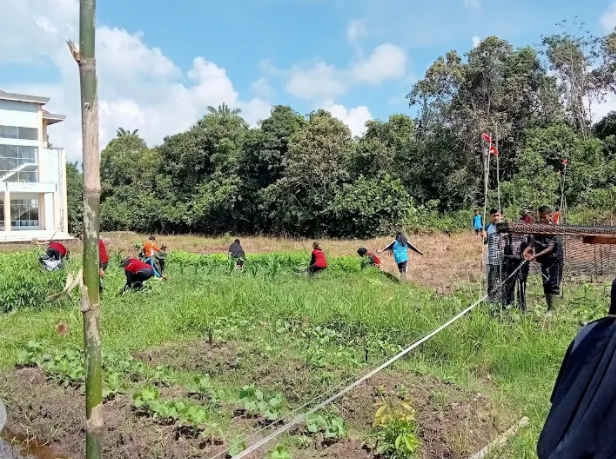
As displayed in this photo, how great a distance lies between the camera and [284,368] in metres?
5.91

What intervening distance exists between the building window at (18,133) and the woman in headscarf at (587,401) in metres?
35.4

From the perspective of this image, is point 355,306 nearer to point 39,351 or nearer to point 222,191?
point 39,351

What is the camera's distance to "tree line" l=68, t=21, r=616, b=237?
75.5 ft

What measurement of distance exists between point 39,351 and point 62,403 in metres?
1.58

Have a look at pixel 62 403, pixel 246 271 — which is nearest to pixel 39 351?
pixel 62 403

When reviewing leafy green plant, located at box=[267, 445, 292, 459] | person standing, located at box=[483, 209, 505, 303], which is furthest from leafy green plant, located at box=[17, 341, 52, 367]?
person standing, located at box=[483, 209, 505, 303]

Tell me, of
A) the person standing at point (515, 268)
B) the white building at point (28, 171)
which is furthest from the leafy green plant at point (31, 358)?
the white building at point (28, 171)

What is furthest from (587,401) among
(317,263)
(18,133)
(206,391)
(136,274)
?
(18,133)

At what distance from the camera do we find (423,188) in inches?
1095

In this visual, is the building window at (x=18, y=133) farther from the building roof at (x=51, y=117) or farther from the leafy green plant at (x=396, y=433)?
the leafy green plant at (x=396, y=433)

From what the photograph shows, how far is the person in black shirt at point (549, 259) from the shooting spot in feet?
25.7

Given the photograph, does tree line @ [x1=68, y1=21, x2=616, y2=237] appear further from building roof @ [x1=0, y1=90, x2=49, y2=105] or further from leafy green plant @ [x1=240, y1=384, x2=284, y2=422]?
leafy green plant @ [x1=240, y1=384, x2=284, y2=422]

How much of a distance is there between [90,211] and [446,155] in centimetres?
2575

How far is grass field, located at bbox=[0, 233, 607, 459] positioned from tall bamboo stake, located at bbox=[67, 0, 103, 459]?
8.47ft
